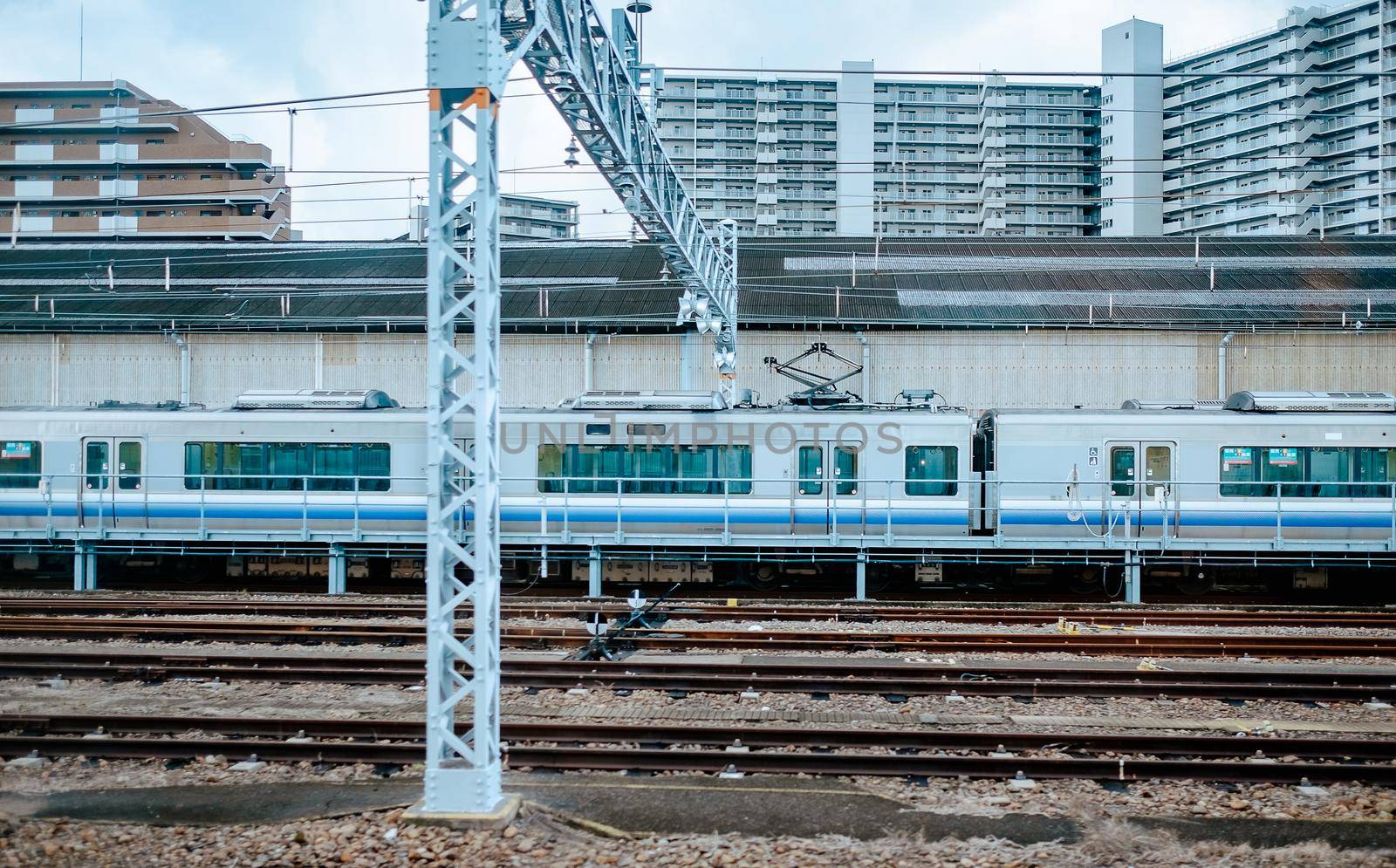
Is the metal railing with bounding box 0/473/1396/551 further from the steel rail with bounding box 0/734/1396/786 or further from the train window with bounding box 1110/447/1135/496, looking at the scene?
the steel rail with bounding box 0/734/1396/786

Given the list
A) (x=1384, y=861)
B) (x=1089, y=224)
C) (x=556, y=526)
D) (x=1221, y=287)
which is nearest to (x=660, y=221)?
(x=556, y=526)

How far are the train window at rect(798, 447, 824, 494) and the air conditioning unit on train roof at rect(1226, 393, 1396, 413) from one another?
779 cm

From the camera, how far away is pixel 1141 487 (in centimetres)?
1809

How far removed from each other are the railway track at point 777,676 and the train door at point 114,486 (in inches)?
296

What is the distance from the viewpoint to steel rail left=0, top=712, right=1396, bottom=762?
8.97 m

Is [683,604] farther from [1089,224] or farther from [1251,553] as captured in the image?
[1089,224]

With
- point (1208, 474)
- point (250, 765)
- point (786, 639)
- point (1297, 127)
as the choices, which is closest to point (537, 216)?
point (1297, 127)

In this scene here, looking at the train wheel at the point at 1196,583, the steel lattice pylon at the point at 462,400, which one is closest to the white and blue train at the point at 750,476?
the train wheel at the point at 1196,583

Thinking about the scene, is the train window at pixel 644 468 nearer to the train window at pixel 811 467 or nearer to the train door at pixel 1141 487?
the train window at pixel 811 467

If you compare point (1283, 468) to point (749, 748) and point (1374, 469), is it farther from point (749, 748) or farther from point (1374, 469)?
point (749, 748)

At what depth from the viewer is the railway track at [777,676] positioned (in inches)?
432

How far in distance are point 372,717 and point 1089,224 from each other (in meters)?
73.4

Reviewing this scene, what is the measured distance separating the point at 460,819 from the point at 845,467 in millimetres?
12490

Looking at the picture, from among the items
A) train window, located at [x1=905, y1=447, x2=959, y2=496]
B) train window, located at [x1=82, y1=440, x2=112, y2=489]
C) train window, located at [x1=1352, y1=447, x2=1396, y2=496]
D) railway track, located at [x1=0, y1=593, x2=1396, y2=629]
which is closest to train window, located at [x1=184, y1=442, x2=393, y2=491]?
train window, located at [x1=82, y1=440, x2=112, y2=489]
